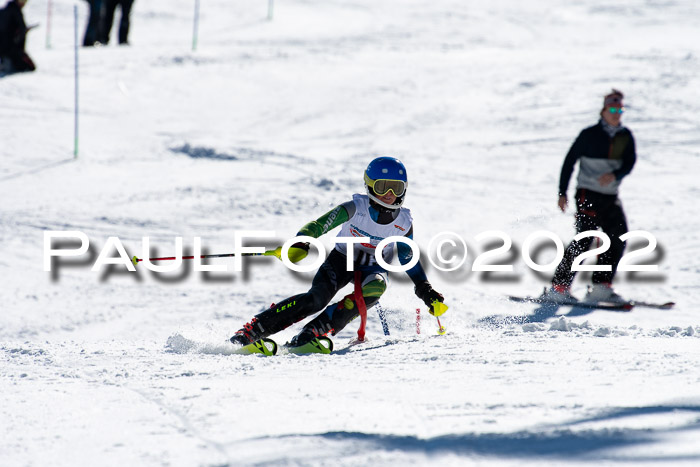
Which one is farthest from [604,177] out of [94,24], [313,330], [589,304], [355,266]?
[94,24]

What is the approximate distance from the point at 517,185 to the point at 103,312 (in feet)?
18.6

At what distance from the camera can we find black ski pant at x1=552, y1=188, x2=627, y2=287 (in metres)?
7.04

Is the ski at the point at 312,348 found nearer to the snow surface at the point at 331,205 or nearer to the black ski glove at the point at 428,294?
the snow surface at the point at 331,205

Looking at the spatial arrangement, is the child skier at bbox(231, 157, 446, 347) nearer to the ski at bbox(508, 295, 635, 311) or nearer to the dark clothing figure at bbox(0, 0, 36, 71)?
the ski at bbox(508, 295, 635, 311)

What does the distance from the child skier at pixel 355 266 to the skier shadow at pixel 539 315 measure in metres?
1.30

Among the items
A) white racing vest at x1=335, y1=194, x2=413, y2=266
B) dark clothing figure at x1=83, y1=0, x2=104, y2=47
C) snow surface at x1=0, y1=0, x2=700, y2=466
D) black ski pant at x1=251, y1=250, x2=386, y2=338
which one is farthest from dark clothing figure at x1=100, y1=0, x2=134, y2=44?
black ski pant at x1=251, y1=250, x2=386, y2=338

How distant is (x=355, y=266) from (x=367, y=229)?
0.27 meters

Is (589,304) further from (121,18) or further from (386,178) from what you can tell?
(121,18)

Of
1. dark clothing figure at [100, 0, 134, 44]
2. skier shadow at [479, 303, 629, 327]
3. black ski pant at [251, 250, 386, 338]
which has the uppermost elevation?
dark clothing figure at [100, 0, 134, 44]

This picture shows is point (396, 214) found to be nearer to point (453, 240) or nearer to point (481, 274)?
point (481, 274)

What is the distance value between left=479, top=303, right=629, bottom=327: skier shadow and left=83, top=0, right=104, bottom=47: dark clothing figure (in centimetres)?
1191

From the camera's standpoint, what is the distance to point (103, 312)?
7125 mm

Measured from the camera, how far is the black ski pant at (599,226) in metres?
7.04

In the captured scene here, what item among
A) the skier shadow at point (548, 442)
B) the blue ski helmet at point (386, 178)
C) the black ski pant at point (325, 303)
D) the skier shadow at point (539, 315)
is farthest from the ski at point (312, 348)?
the skier shadow at point (548, 442)
